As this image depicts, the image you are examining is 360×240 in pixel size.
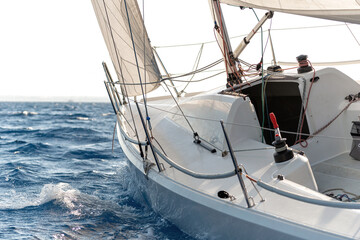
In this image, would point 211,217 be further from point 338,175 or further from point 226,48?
point 226,48

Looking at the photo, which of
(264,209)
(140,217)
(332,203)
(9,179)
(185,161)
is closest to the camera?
→ (332,203)

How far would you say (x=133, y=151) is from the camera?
166 inches

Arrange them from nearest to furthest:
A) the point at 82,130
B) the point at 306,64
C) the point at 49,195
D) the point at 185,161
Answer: the point at 185,161, the point at 306,64, the point at 49,195, the point at 82,130

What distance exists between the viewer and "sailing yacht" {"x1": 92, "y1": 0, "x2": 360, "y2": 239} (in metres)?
2.41

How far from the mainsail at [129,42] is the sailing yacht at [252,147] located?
11 mm

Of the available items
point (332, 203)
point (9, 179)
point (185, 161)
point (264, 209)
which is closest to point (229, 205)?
point (264, 209)

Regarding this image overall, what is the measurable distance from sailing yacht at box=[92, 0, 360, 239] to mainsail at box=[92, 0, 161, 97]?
0.01 metres

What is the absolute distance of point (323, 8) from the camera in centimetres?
299

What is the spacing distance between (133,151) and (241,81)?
1.29 meters

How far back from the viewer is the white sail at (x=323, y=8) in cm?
287

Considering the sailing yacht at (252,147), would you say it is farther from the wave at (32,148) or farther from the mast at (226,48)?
the wave at (32,148)

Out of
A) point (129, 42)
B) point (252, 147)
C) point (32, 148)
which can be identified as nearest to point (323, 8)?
point (252, 147)

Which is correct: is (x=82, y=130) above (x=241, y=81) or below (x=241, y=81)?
below

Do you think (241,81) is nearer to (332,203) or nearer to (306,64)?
(306,64)
